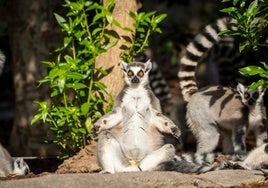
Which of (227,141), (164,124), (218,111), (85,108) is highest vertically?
(85,108)

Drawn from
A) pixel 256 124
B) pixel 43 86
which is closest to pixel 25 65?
pixel 43 86

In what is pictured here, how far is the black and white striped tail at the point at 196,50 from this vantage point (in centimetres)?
1087

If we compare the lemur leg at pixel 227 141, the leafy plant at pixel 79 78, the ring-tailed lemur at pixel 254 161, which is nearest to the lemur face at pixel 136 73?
the leafy plant at pixel 79 78

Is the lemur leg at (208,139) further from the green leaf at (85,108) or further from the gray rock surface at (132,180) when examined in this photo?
the gray rock surface at (132,180)

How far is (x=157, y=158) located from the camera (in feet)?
27.6

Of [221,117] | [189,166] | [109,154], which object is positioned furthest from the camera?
[221,117]

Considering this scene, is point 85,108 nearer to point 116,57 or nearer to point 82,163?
point 82,163

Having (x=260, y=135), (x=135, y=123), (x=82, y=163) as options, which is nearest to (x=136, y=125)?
(x=135, y=123)

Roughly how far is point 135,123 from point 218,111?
107 inches

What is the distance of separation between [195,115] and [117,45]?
82.9 inches

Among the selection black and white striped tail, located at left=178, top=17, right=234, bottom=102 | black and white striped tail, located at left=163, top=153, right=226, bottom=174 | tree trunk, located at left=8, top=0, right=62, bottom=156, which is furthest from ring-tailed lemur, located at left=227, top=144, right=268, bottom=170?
tree trunk, located at left=8, top=0, right=62, bottom=156

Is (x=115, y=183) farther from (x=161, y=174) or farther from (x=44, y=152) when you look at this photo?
(x=44, y=152)

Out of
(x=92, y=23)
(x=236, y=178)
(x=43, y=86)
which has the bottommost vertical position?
(x=236, y=178)

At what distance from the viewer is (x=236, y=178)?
8172mm
